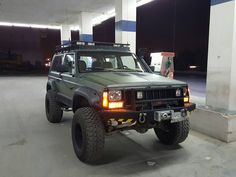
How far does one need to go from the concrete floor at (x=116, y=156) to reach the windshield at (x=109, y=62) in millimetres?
1355

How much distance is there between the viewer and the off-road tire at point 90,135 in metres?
3.17

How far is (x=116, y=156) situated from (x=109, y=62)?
1.73m

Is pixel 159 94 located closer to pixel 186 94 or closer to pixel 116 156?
pixel 186 94

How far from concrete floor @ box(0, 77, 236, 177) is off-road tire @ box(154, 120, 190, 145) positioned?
122mm

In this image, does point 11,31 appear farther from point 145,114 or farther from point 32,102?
point 145,114

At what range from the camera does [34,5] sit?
13.2 metres

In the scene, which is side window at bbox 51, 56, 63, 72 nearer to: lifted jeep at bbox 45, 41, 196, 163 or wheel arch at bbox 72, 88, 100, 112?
lifted jeep at bbox 45, 41, 196, 163

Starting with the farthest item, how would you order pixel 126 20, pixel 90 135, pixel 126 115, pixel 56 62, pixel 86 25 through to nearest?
1. pixel 86 25
2. pixel 126 20
3. pixel 56 62
4. pixel 90 135
5. pixel 126 115

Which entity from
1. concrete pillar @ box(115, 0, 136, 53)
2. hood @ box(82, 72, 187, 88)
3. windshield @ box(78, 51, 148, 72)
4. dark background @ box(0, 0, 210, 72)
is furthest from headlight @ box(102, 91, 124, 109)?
dark background @ box(0, 0, 210, 72)

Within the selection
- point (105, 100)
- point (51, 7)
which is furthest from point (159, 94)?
point (51, 7)

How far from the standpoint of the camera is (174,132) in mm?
3957

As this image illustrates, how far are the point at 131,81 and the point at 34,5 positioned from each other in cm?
1206

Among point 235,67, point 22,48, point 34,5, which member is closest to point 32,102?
point 235,67

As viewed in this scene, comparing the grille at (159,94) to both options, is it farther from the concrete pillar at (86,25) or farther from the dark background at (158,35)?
the dark background at (158,35)
